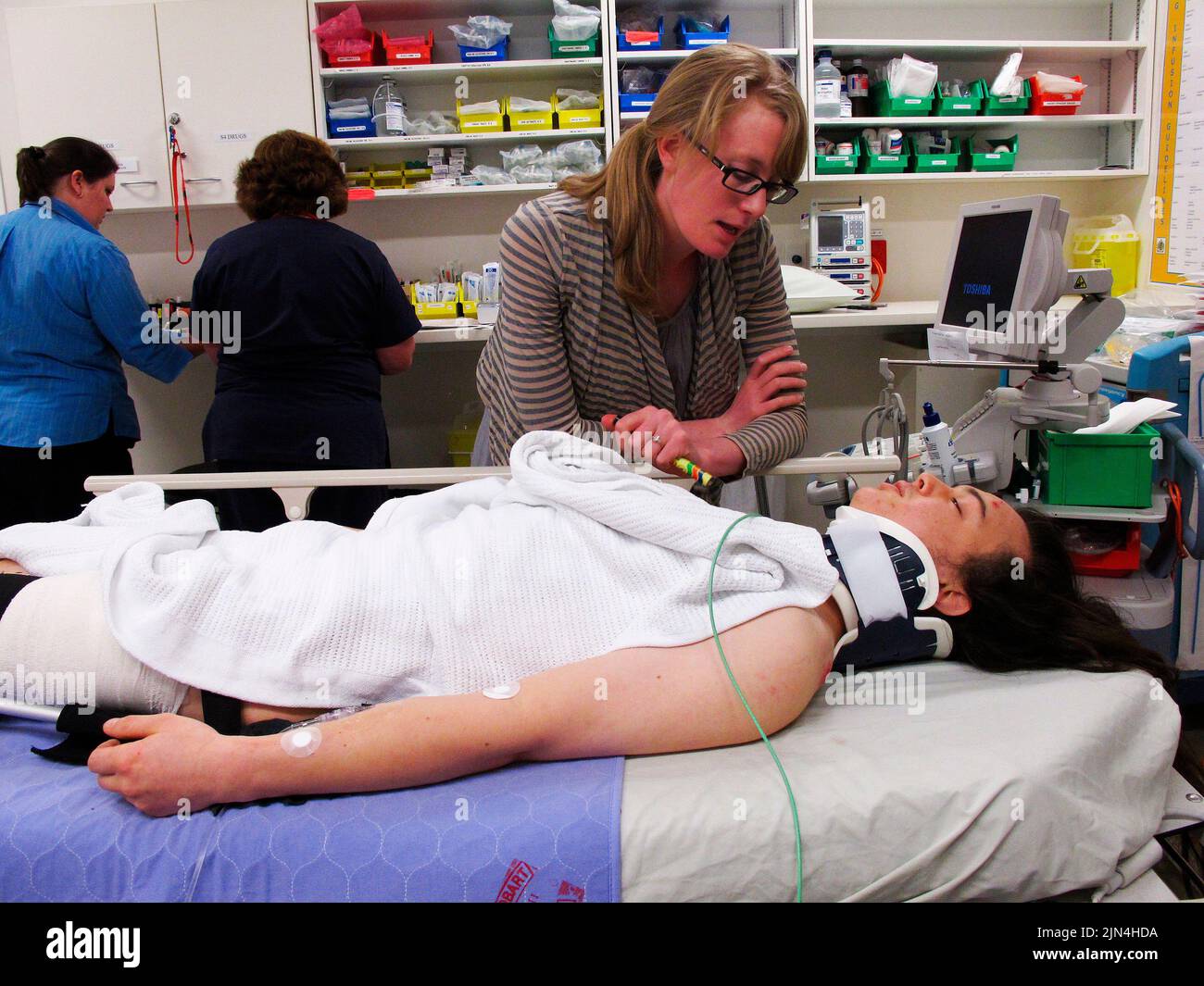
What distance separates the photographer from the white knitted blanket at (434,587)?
112cm

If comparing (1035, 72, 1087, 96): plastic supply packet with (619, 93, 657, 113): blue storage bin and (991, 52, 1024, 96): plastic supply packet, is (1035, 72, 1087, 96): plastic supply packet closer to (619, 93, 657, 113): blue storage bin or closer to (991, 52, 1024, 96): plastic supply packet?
(991, 52, 1024, 96): plastic supply packet

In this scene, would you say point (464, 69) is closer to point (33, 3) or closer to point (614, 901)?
point (33, 3)

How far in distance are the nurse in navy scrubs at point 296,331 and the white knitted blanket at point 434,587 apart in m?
1.25

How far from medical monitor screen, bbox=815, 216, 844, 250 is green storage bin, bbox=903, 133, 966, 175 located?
351mm

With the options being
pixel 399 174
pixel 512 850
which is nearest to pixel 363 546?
pixel 512 850

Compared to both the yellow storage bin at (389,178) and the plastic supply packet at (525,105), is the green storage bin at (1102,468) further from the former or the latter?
the yellow storage bin at (389,178)

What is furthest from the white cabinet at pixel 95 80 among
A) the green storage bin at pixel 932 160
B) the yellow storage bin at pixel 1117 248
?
the yellow storage bin at pixel 1117 248

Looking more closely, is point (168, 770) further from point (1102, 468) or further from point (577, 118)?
point (577, 118)

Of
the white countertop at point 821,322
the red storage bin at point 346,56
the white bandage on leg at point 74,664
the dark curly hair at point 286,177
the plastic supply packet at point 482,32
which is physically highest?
the plastic supply packet at point 482,32

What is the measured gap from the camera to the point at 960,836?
100 cm

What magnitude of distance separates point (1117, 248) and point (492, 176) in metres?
2.40

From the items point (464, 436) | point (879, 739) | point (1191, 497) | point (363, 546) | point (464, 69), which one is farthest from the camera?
point (464, 436)
